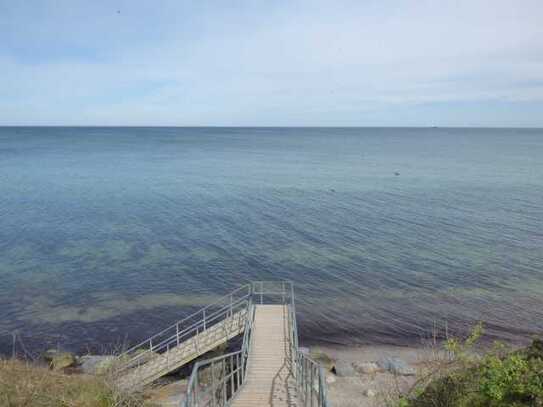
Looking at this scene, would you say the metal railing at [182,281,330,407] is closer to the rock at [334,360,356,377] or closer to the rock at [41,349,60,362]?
the rock at [334,360,356,377]

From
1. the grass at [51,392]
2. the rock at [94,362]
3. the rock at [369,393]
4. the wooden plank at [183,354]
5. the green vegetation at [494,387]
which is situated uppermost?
the green vegetation at [494,387]

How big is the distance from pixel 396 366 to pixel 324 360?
3526mm

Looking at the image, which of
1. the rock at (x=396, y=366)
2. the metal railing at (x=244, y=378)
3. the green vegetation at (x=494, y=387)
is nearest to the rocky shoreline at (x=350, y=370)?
the rock at (x=396, y=366)

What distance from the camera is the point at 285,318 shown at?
2167 centimetres

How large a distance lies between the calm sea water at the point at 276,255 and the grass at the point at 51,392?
38.8 ft

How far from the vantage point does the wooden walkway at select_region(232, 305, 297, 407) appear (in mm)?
14430

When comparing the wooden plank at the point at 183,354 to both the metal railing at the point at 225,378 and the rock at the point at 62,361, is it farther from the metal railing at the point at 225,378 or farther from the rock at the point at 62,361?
the rock at the point at 62,361

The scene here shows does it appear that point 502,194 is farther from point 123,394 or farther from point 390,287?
point 123,394

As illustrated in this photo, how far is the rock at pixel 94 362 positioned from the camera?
2156cm

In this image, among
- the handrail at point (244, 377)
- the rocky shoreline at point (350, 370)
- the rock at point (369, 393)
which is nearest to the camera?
the handrail at point (244, 377)

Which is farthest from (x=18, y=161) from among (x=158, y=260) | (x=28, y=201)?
(x=158, y=260)

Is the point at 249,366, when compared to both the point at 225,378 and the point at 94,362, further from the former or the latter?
the point at 94,362

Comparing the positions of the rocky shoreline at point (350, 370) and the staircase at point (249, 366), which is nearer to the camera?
the staircase at point (249, 366)

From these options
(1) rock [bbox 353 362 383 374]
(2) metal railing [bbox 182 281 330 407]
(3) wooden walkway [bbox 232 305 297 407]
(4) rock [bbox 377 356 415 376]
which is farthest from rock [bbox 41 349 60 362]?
(4) rock [bbox 377 356 415 376]
